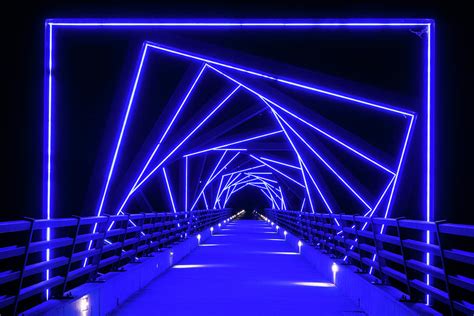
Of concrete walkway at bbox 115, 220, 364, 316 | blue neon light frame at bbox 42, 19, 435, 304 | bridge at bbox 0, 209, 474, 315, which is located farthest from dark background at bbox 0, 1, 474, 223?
concrete walkway at bbox 115, 220, 364, 316

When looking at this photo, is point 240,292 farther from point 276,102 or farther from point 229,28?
point 276,102

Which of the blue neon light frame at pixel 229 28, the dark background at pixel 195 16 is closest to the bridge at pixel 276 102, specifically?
the blue neon light frame at pixel 229 28

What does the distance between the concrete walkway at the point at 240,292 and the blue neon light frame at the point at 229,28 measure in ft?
6.25

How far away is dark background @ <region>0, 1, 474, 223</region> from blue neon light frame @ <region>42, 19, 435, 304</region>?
0.36 ft

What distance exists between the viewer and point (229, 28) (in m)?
9.83

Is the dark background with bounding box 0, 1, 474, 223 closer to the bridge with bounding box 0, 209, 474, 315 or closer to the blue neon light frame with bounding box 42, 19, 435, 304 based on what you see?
the blue neon light frame with bounding box 42, 19, 435, 304

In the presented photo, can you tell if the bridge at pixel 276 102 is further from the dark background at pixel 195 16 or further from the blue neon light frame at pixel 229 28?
the dark background at pixel 195 16

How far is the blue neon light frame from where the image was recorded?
8414 mm

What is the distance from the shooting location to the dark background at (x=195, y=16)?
27.4ft

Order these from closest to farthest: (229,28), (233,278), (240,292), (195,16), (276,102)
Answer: (195,16) < (229,28) < (240,292) < (233,278) < (276,102)

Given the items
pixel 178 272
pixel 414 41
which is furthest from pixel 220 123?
pixel 414 41

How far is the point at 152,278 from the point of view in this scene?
12398 mm

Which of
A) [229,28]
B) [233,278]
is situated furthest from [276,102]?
[229,28]

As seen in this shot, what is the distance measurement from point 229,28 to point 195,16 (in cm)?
71
